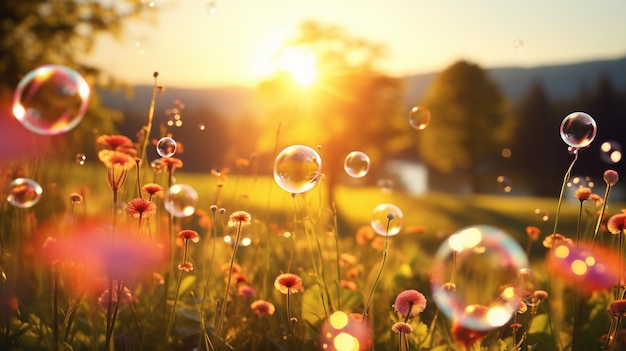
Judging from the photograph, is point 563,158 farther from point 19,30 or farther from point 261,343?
point 261,343

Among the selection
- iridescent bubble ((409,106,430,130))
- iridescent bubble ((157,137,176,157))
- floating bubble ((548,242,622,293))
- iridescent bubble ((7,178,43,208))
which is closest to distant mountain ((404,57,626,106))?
iridescent bubble ((409,106,430,130))

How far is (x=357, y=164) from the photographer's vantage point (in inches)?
134

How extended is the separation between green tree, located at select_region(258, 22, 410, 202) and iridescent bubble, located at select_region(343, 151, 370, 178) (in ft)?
78.3

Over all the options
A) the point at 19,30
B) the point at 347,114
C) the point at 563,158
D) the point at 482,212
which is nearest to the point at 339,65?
the point at 347,114

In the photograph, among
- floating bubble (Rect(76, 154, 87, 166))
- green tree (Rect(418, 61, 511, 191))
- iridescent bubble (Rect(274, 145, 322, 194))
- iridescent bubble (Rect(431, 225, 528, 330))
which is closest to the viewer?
iridescent bubble (Rect(431, 225, 528, 330))

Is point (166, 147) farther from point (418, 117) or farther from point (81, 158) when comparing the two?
point (418, 117)

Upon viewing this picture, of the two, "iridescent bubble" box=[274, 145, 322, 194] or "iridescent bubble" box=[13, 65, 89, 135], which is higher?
"iridescent bubble" box=[13, 65, 89, 135]

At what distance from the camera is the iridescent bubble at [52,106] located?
2.57 m

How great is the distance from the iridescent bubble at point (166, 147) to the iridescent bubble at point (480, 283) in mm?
1130

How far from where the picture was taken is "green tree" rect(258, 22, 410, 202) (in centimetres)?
2834

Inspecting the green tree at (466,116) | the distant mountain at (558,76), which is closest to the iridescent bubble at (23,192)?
the green tree at (466,116)

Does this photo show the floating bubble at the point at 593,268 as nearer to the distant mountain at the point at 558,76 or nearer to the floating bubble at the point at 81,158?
the floating bubble at the point at 81,158

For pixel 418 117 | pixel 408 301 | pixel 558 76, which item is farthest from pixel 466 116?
pixel 558 76

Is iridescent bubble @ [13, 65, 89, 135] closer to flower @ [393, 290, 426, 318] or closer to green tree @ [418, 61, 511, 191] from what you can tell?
flower @ [393, 290, 426, 318]
